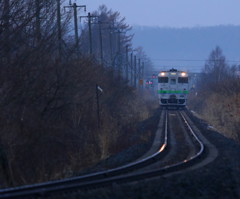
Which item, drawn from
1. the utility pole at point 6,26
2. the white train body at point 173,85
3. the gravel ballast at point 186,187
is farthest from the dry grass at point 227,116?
the utility pole at point 6,26

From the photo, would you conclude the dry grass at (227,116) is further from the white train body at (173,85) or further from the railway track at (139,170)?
the white train body at (173,85)

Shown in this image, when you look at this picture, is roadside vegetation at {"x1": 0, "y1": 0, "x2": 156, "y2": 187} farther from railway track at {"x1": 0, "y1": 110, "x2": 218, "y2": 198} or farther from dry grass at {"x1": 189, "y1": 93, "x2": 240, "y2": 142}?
dry grass at {"x1": 189, "y1": 93, "x2": 240, "y2": 142}

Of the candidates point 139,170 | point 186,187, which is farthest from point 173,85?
point 186,187

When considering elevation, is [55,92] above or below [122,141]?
above

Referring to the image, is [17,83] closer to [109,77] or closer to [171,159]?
[171,159]

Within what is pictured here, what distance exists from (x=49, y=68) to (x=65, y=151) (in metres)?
2.75

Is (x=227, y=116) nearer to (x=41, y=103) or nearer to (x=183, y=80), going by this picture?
(x=183, y=80)

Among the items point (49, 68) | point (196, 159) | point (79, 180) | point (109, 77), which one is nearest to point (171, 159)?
point (196, 159)

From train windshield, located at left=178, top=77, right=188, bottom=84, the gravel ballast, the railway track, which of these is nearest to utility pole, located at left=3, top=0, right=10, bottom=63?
the railway track

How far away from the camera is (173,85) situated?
48969 millimetres

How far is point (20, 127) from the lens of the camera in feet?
50.8

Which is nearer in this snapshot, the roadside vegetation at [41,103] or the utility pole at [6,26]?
the roadside vegetation at [41,103]

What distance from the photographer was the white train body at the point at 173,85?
1928 inches

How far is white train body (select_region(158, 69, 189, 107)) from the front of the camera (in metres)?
49.0
